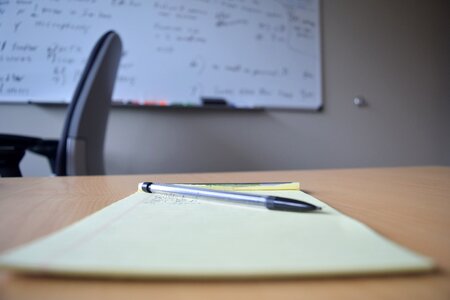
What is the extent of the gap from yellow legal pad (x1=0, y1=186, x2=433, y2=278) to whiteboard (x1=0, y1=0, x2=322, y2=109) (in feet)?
3.46

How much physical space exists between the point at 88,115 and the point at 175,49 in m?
0.71

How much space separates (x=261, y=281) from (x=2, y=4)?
150 cm

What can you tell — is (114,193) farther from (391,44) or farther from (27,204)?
(391,44)

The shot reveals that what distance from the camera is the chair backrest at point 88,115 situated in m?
0.58

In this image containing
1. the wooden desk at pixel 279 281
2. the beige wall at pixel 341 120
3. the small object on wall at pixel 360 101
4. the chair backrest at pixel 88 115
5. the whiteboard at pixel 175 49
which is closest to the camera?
the wooden desk at pixel 279 281

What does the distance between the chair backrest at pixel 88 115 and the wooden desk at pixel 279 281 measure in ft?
0.77

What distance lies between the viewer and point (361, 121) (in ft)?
4.69

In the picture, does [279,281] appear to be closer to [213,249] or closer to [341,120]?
[213,249]

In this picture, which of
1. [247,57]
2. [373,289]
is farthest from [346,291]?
[247,57]

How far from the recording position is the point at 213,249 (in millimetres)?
128

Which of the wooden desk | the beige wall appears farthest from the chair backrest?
the beige wall

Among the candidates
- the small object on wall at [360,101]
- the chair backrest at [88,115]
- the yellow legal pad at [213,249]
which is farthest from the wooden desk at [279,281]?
the small object on wall at [360,101]

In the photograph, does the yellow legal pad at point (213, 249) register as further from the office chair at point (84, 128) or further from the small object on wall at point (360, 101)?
the small object on wall at point (360, 101)

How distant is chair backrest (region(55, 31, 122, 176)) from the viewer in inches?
22.7
